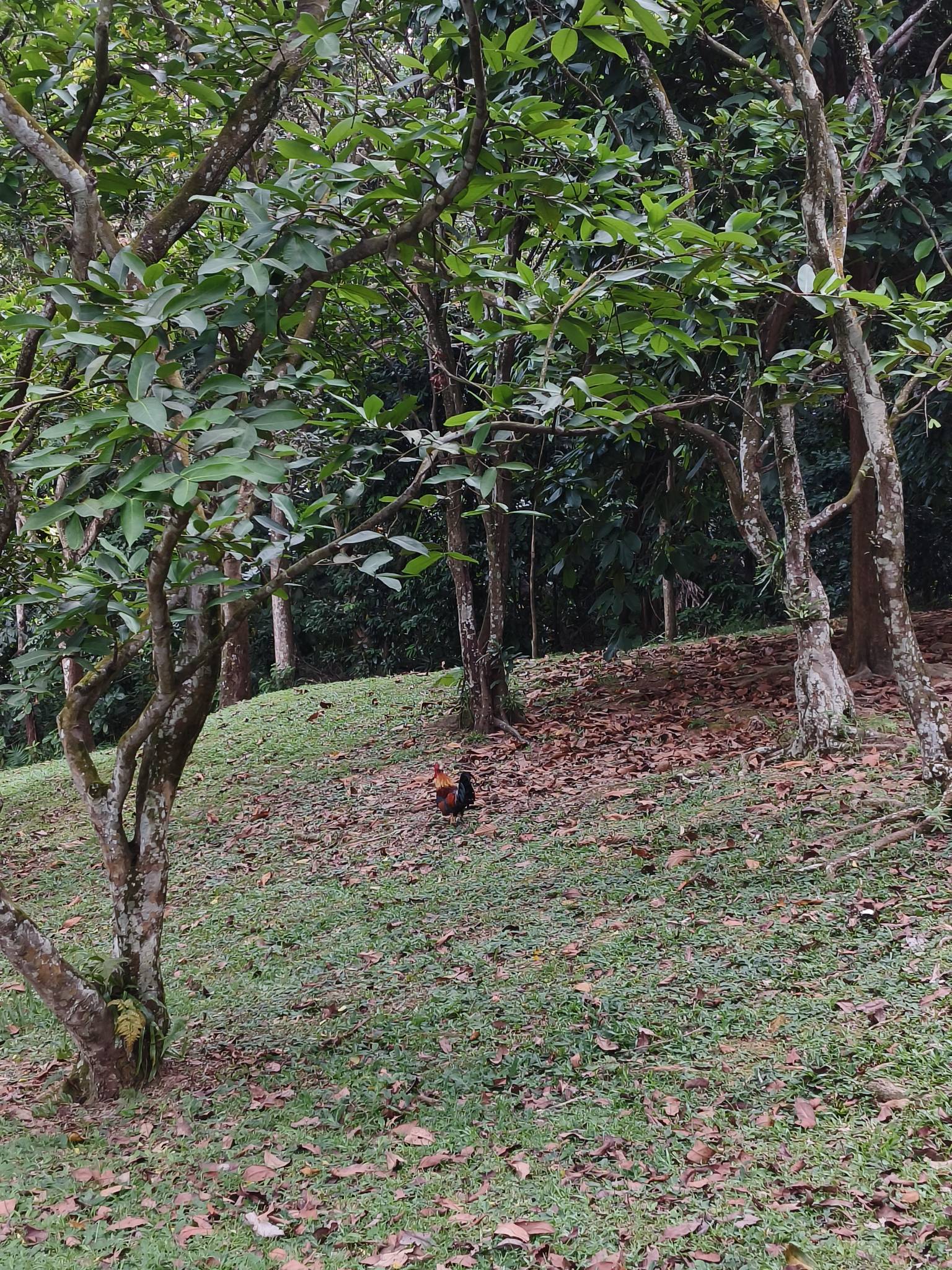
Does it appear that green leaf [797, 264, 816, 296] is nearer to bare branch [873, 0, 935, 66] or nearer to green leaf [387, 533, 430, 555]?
green leaf [387, 533, 430, 555]

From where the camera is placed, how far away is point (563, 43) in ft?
8.99

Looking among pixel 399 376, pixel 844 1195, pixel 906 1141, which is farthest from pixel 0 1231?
pixel 399 376

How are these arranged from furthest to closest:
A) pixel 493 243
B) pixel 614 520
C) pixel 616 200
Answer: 1. pixel 614 520
2. pixel 493 243
3. pixel 616 200

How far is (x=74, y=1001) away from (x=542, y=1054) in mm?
1679

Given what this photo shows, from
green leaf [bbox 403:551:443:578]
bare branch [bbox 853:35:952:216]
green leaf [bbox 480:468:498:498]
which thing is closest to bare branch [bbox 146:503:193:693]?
green leaf [bbox 403:551:443:578]

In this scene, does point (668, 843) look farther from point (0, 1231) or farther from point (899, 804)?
point (0, 1231)

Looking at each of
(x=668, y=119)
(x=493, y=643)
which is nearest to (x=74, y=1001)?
(x=493, y=643)

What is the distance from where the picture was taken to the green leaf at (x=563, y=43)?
271 centimetres

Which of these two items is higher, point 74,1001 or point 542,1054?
point 74,1001

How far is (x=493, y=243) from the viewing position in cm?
369

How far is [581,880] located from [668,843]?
53cm

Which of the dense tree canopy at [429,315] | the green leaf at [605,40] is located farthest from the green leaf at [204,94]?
the green leaf at [605,40]

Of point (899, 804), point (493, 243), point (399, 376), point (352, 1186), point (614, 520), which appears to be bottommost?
point (352, 1186)

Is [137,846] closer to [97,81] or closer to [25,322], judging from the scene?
[25,322]
